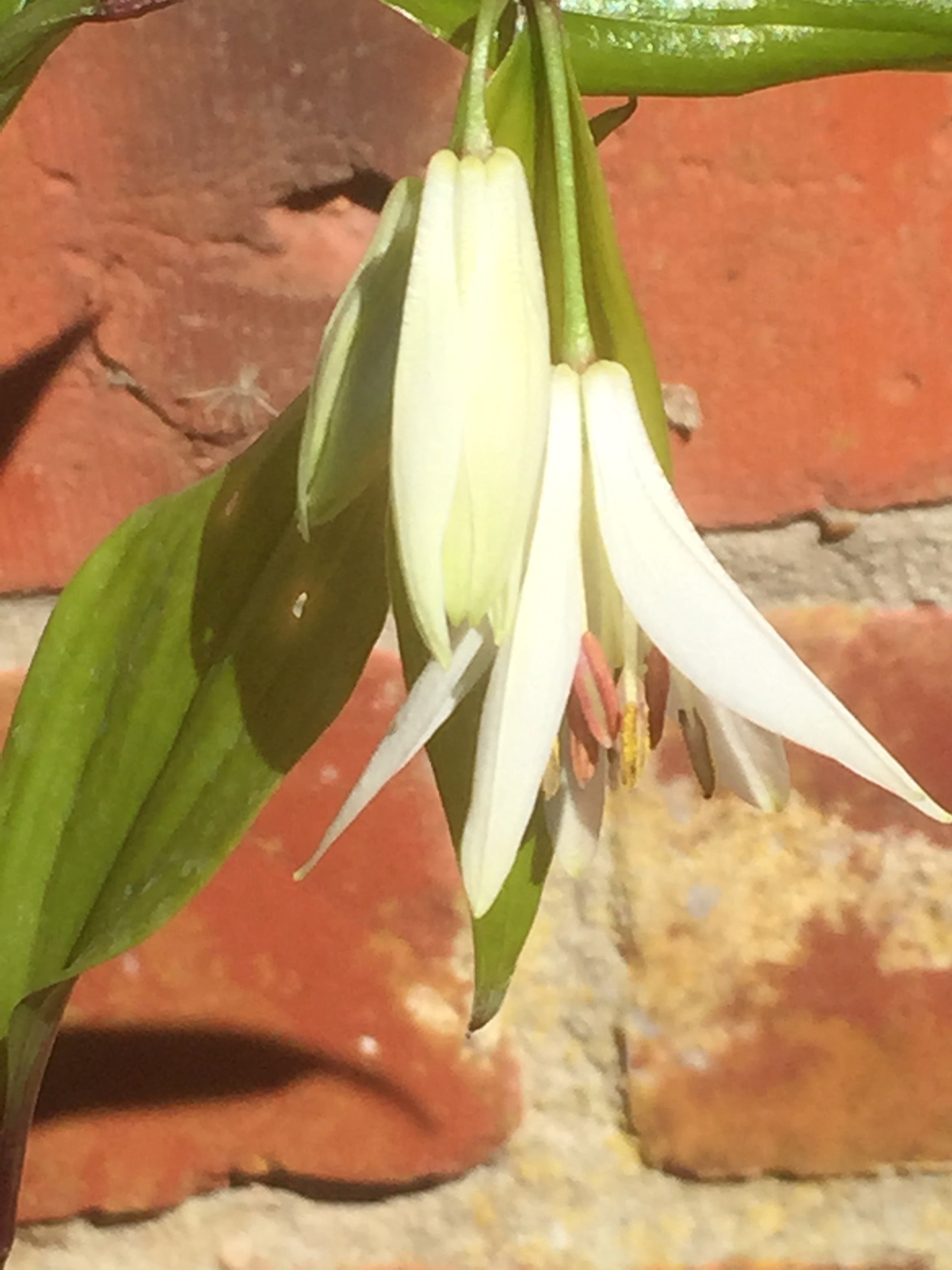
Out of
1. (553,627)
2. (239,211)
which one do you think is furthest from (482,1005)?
(239,211)

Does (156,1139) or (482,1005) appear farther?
(156,1139)

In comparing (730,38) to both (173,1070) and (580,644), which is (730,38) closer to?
(580,644)

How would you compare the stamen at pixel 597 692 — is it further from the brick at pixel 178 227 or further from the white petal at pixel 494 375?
the brick at pixel 178 227

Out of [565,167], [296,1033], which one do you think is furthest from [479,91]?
[296,1033]

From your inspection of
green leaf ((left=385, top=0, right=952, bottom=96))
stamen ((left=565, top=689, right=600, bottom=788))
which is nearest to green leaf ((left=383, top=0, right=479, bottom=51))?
green leaf ((left=385, top=0, right=952, bottom=96))

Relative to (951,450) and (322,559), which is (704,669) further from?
(951,450)

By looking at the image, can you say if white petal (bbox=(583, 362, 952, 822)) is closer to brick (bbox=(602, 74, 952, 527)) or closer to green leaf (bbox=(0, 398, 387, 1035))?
green leaf (bbox=(0, 398, 387, 1035))
